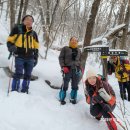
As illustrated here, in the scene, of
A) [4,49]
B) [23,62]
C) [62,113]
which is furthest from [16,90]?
[4,49]

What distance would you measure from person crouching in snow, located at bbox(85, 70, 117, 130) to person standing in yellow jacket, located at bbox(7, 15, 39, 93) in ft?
5.13

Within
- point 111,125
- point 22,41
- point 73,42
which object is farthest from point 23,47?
point 111,125

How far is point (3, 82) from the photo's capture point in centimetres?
752

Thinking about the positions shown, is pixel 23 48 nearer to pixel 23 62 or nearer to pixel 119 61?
pixel 23 62

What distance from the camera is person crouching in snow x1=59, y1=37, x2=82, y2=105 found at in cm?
709

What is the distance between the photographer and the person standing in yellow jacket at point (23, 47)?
263 inches

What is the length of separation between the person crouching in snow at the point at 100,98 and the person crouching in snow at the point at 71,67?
97 centimetres

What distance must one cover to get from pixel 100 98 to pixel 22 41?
2269 millimetres

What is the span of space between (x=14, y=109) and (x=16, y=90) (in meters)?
0.93

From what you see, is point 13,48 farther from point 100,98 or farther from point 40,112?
point 100,98

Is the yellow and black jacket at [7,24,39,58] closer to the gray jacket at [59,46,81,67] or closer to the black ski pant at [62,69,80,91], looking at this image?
the gray jacket at [59,46,81,67]

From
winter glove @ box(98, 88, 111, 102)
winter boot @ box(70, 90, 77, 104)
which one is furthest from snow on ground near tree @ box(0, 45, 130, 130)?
winter glove @ box(98, 88, 111, 102)

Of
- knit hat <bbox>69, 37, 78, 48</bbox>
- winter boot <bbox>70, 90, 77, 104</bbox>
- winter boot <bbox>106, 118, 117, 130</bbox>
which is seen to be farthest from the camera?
knit hat <bbox>69, 37, 78, 48</bbox>

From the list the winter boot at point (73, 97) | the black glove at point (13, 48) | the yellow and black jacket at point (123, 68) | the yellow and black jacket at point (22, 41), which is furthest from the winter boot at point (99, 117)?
the yellow and black jacket at point (123, 68)
